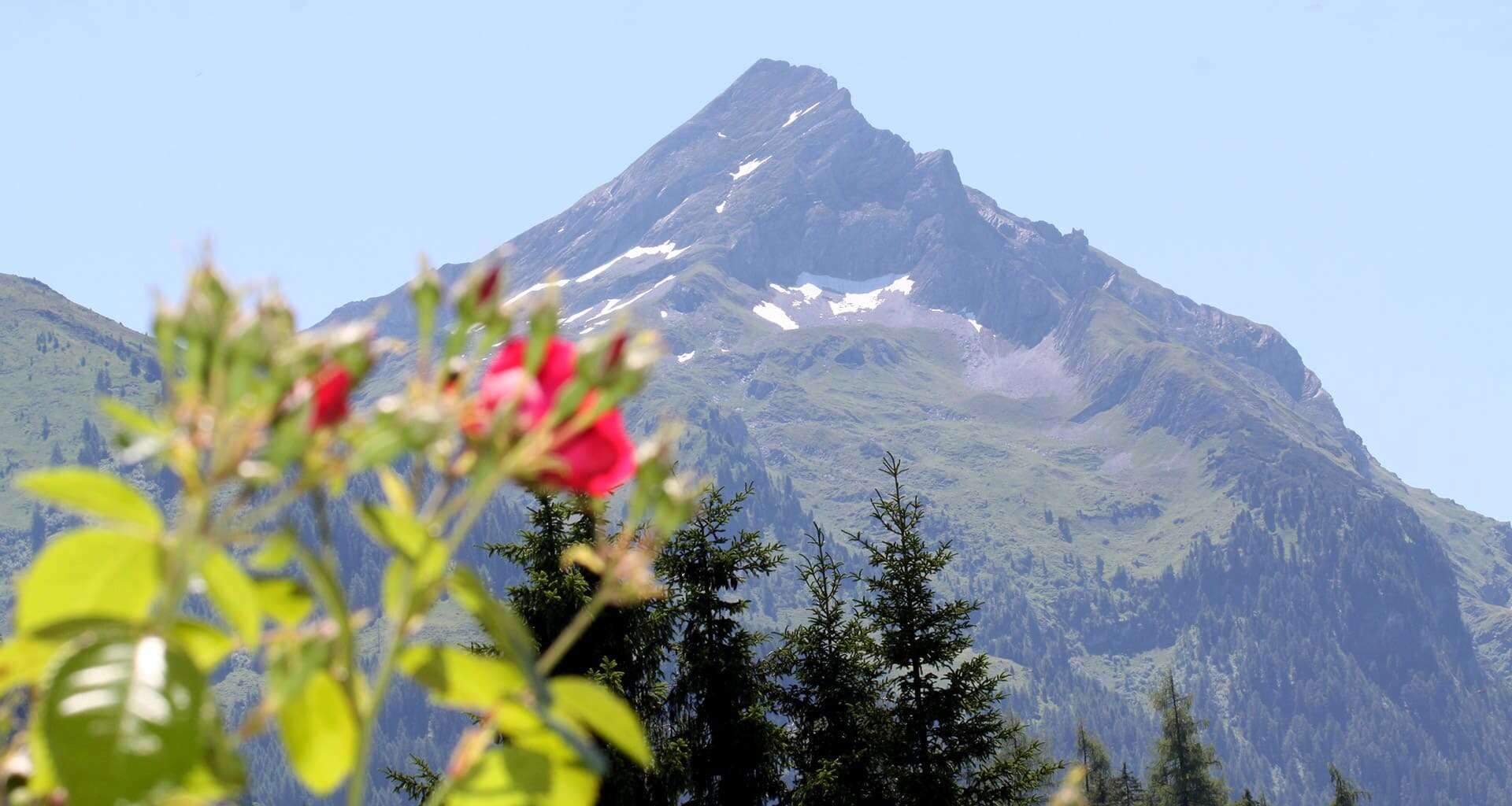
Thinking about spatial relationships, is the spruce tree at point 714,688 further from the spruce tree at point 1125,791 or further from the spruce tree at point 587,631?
the spruce tree at point 1125,791

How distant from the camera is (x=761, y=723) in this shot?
872 inches

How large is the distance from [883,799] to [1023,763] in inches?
93.8

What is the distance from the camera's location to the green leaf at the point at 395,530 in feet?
2.68

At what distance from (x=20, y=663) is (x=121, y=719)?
0.22 metres

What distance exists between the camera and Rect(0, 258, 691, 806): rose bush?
68 centimetres

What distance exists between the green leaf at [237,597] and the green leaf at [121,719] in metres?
0.14

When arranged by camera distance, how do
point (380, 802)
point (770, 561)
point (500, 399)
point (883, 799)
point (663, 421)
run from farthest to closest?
point (380, 802) < point (770, 561) < point (883, 799) < point (663, 421) < point (500, 399)

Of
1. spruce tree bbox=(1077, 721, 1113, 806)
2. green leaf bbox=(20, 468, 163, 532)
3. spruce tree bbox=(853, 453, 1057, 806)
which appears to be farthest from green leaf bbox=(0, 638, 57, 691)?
spruce tree bbox=(1077, 721, 1113, 806)

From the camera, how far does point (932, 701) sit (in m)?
21.5

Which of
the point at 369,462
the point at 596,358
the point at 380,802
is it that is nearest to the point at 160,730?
the point at 369,462

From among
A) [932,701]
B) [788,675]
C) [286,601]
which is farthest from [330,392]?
[788,675]

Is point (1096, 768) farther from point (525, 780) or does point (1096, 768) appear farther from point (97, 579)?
point (97, 579)

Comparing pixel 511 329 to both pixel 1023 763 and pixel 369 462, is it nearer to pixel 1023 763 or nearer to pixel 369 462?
pixel 369 462

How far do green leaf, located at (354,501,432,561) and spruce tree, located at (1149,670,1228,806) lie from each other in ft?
218
